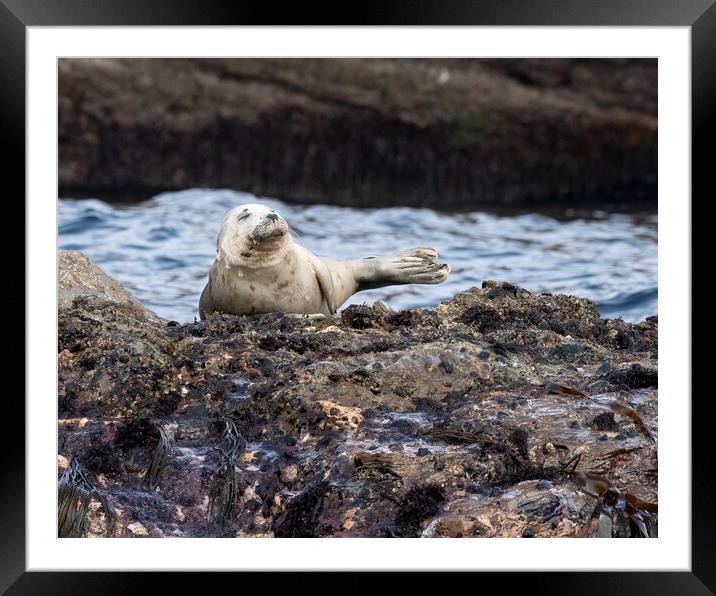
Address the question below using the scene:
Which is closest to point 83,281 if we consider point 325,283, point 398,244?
point 325,283

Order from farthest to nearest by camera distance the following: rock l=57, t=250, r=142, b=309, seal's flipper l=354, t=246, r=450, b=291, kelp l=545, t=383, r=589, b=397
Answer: seal's flipper l=354, t=246, r=450, b=291 → rock l=57, t=250, r=142, b=309 → kelp l=545, t=383, r=589, b=397

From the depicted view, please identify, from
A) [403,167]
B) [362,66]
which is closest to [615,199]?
[403,167]

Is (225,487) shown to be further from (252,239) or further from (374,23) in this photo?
(252,239)

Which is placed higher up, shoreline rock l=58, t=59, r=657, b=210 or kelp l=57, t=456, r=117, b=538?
shoreline rock l=58, t=59, r=657, b=210

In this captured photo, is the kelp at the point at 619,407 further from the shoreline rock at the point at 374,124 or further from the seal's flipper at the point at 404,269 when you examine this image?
the shoreline rock at the point at 374,124

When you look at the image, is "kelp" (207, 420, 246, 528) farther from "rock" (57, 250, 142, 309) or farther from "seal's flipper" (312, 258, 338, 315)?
"seal's flipper" (312, 258, 338, 315)

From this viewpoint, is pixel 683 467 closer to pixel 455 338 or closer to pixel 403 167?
pixel 455 338

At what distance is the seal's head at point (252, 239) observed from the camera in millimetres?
7109

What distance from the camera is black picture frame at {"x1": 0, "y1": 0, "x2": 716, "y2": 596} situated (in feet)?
15.6

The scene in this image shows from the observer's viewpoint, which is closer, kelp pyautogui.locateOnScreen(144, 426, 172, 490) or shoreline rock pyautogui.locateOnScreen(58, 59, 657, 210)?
kelp pyautogui.locateOnScreen(144, 426, 172, 490)

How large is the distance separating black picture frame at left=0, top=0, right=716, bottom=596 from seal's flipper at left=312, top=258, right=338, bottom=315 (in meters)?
2.76

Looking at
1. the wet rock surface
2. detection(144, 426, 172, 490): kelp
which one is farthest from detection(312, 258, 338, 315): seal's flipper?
detection(144, 426, 172, 490): kelp
